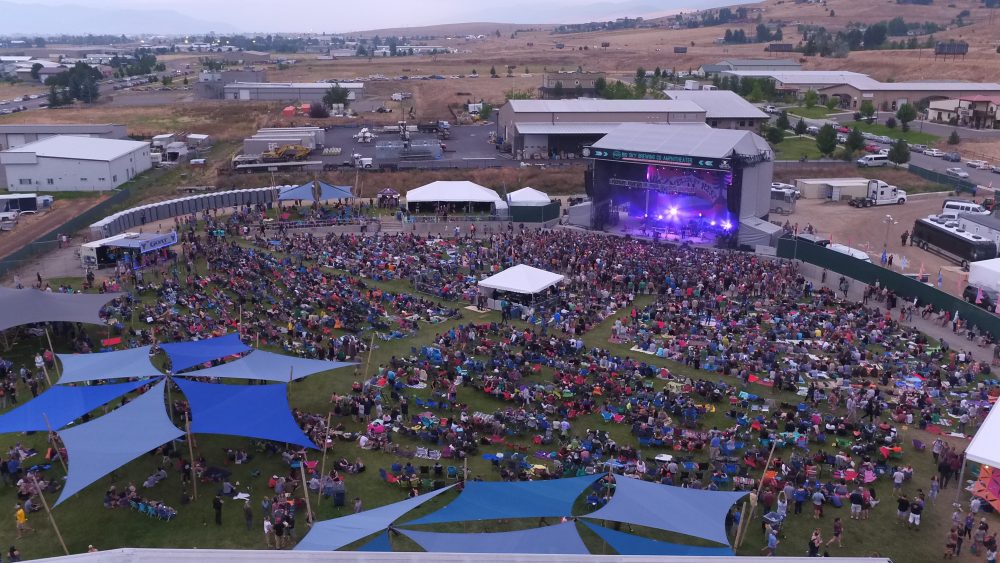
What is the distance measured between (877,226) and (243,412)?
34.7 m

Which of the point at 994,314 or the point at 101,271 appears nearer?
the point at 994,314

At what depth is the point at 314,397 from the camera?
2152 centimetres

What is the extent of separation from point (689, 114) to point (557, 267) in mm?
30454

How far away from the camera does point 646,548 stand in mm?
13281

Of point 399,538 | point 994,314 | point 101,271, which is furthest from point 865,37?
point 399,538

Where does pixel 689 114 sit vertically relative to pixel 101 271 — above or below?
above

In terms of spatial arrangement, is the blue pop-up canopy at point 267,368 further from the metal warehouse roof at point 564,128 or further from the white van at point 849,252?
the metal warehouse roof at point 564,128

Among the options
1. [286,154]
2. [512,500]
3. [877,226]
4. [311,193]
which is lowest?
[877,226]

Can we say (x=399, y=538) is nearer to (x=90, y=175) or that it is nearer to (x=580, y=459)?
(x=580, y=459)

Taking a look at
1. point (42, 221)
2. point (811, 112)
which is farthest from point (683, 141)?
point (811, 112)

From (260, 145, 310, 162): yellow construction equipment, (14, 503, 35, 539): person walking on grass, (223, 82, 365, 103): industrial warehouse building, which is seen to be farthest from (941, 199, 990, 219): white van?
(223, 82, 365, 103): industrial warehouse building

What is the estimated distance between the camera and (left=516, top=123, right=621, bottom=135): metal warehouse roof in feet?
187

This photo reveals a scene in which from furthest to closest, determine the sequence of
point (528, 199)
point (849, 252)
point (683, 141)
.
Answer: point (528, 199)
point (683, 141)
point (849, 252)

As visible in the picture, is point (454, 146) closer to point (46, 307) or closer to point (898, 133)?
point (898, 133)
